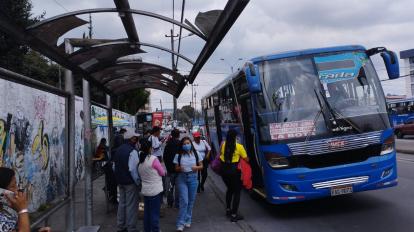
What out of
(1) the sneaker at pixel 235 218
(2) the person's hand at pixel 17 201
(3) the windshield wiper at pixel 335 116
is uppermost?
(3) the windshield wiper at pixel 335 116

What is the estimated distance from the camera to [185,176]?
323 inches

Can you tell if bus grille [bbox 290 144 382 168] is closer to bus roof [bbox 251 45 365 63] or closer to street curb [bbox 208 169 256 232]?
street curb [bbox 208 169 256 232]

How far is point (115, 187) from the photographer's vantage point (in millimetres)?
10477

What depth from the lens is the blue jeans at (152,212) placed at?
726 centimetres

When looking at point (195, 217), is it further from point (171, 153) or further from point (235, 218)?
Answer: point (171, 153)

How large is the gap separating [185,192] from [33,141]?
9.94 ft

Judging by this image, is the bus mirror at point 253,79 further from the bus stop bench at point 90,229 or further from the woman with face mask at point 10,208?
the woman with face mask at point 10,208

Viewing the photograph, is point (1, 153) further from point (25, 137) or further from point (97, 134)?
point (97, 134)

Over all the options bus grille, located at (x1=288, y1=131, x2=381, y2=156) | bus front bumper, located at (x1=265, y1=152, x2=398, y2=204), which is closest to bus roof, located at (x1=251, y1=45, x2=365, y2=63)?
bus grille, located at (x1=288, y1=131, x2=381, y2=156)

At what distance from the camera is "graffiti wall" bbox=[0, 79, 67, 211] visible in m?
5.38

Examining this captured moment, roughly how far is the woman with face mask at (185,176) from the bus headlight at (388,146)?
3.43 metres

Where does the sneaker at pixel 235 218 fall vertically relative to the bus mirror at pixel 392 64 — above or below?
below

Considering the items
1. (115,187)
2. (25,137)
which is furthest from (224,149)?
(25,137)

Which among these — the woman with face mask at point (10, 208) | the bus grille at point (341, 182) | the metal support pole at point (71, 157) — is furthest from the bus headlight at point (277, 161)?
the woman with face mask at point (10, 208)
